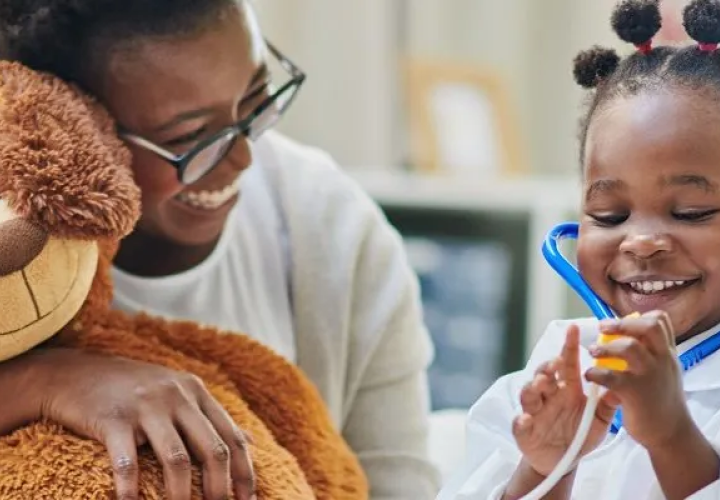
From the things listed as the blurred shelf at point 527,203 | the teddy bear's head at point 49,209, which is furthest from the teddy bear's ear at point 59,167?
the blurred shelf at point 527,203

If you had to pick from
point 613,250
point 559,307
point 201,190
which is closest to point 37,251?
point 201,190

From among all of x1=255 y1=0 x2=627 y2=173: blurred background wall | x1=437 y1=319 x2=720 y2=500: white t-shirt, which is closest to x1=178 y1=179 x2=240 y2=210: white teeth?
x1=437 y1=319 x2=720 y2=500: white t-shirt

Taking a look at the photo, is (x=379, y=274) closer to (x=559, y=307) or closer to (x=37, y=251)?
(x=37, y=251)

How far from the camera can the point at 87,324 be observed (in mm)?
977

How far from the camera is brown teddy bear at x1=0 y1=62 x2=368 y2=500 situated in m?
0.86

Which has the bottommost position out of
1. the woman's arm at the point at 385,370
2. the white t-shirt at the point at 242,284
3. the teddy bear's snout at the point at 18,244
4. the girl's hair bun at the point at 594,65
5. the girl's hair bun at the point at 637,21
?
the woman's arm at the point at 385,370

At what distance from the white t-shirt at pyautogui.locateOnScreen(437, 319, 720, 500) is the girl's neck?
1.31 ft

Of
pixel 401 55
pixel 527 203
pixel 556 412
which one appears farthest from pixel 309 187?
pixel 401 55

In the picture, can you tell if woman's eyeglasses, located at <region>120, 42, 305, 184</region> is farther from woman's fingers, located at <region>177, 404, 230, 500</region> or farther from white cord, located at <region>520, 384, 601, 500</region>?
white cord, located at <region>520, 384, 601, 500</region>

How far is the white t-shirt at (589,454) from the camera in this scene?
0.80 meters

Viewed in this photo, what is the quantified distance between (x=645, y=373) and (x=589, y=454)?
140 mm

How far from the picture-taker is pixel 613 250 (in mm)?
833

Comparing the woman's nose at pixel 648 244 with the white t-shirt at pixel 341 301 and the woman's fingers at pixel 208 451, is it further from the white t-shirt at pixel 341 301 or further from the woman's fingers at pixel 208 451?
the white t-shirt at pixel 341 301

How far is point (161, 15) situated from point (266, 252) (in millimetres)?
312
